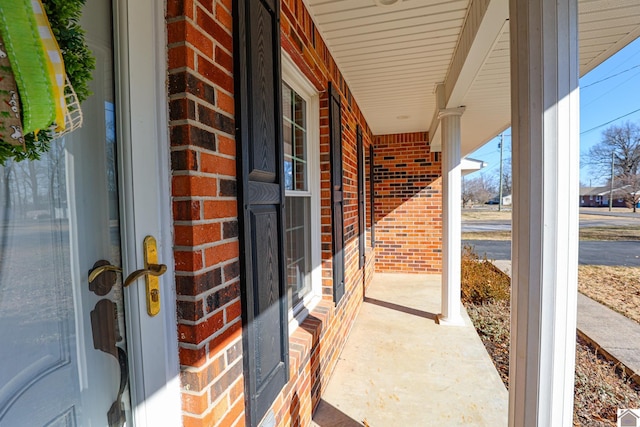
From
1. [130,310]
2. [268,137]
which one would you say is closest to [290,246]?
[268,137]

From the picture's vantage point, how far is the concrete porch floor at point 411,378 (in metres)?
2.16

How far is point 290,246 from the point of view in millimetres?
2301

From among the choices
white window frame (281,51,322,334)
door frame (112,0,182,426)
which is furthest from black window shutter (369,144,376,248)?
door frame (112,0,182,426)

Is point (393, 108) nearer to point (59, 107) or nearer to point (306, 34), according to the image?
point (306, 34)

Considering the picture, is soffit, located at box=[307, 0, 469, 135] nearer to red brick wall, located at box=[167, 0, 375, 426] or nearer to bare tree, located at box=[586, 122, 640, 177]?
red brick wall, located at box=[167, 0, 375, 426]

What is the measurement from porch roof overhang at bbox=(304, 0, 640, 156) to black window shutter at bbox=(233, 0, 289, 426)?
0.96 m

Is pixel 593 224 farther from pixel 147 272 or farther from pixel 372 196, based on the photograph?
pixel 147 272

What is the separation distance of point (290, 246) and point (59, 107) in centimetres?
→ 181

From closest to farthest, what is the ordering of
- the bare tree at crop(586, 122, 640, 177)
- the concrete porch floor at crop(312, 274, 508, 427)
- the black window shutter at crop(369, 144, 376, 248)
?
the concrete porch floor at crop(312, 274, 508, 427) → the black window shutter at crop(369, 144, 376, 248) → the bare tree at crop(586, 122, 640, 177)

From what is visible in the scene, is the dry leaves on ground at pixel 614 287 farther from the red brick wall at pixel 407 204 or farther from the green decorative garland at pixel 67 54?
the green decorative garland at pixel 67 54

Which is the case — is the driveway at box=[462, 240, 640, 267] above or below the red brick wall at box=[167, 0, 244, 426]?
below

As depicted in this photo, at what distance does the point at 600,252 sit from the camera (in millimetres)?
10133

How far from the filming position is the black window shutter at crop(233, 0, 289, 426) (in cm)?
116

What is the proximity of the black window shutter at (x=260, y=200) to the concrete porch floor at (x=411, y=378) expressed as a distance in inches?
44.1
